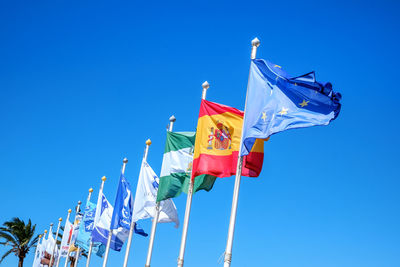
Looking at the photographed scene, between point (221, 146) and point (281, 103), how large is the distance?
3.08 meters

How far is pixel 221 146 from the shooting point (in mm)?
18031

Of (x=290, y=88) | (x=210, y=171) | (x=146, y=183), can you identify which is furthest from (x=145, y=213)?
(x=290, y=88)

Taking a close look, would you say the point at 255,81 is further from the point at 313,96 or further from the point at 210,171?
the point at 210,171

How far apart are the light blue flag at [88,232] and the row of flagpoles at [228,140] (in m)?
6.74

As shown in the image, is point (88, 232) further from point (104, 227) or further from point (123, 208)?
point (123, 208)

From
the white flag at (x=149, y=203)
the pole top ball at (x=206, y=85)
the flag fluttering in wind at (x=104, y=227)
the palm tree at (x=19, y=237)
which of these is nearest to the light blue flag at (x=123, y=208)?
the white flag at (x=149, y=203)

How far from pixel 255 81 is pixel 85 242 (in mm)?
20609

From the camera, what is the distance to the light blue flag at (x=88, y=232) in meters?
32.2

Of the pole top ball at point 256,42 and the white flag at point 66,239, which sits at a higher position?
the pole top ball at point 256,42

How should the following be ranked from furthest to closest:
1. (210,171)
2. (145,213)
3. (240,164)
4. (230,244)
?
(145,213), (210,171), (240,164), (230,244)

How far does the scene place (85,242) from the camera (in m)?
33.3

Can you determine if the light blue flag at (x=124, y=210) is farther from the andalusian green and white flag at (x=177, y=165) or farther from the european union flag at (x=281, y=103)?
the european union flag at (x=281, y=103)

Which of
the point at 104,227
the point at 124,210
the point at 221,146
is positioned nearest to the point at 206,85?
the point at 221,146

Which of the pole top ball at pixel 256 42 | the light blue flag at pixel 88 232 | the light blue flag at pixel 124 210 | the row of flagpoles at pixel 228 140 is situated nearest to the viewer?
the row of flagpoles at pixel 228 140
